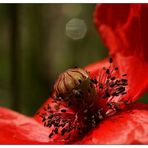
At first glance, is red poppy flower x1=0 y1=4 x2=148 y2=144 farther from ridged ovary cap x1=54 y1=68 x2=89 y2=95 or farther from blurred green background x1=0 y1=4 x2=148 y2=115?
blurred green background x1=0 y1=4 x2=148 y2=115

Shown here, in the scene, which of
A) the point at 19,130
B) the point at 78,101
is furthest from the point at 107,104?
the point at 19,130

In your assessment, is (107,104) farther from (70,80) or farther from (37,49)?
(37,49)

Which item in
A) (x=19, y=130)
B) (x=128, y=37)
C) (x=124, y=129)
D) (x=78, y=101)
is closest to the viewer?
(x=124, y=129)

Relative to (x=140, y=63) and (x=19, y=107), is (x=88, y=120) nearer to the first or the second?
(x=140, y=63)

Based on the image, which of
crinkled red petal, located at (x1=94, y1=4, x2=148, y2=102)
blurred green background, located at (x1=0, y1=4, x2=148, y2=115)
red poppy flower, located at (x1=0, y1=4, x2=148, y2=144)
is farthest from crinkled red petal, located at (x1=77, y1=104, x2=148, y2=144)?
blurred green background, located at (x1=0, y1=4, x2=148, y2=115)

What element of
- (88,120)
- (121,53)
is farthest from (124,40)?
(88,120)

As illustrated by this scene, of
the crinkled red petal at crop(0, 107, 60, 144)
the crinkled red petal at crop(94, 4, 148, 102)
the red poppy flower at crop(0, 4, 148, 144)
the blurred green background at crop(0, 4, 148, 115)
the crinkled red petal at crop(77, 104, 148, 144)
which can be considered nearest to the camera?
the crinkled red petal at crop(77, 104, 148, 144)

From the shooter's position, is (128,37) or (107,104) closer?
(107,104)

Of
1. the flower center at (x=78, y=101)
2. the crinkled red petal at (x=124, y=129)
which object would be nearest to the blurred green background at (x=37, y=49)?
the flower center at (x=78, y=101)
